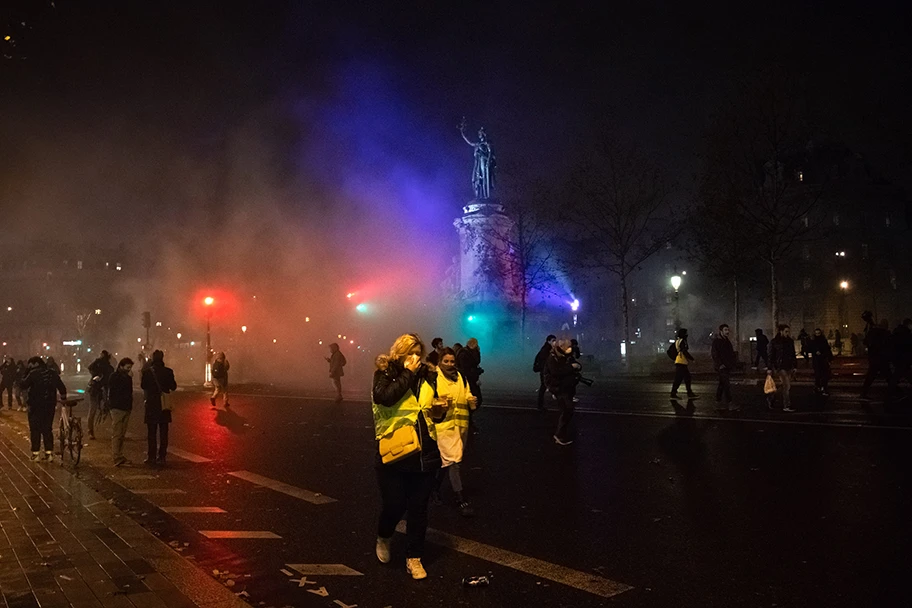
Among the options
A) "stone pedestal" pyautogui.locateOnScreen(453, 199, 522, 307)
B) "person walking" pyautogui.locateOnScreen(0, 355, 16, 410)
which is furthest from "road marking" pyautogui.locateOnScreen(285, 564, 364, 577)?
"stone pedestal" pyautogui.locateOnScreen(453, 199, 522, 307)

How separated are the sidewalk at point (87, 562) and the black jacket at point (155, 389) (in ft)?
8.84

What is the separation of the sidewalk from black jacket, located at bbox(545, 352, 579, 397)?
6252 millimetres

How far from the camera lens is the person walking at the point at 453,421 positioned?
6871mm

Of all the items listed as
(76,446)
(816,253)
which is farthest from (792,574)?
(816,253)

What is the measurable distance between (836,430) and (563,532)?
7.03 metres

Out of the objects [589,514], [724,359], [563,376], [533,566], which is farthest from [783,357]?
[533,566]

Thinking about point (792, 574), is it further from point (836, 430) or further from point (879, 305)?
point (879, 305)

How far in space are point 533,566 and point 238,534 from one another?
9.43 ft

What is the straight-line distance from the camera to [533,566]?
208 inches

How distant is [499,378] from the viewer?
31.9 m

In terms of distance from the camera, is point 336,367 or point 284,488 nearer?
point 284,488

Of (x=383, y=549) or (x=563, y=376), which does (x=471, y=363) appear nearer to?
(x=563, y=376)

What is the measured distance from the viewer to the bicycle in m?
10.9

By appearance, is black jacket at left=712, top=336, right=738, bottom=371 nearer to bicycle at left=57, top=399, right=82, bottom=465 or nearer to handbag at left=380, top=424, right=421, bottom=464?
handbag at left=380, top=424, right=421, bottom=464
